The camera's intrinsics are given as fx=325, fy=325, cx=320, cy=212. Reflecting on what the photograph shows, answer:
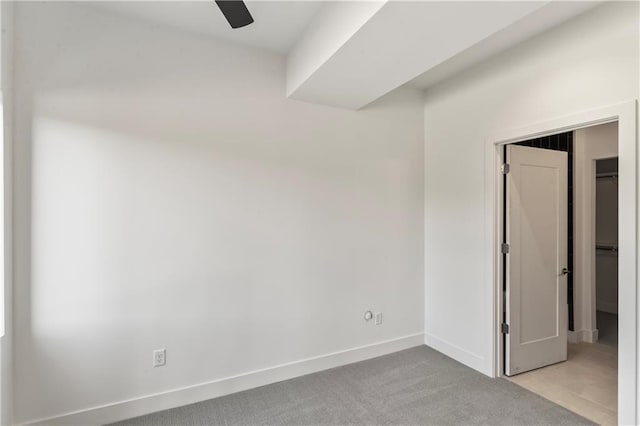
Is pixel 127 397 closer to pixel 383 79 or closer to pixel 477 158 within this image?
pixel 383 79

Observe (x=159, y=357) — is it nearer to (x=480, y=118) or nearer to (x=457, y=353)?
(x=457, y=353)

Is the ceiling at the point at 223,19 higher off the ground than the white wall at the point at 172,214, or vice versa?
the ceiling at the point at 223,19

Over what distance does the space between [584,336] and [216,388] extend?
407cm

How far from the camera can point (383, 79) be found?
2.55 metres

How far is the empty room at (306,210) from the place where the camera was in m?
2.11

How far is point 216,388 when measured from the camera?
8.66 feet

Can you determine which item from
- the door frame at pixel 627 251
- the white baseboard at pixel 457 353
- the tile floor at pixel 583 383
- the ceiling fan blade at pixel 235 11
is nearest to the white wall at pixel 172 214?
the white baseboard at pixel 457 353

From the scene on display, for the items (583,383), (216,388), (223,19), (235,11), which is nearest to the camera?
(235,11)

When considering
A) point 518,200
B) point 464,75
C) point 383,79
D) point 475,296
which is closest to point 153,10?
point 383,79

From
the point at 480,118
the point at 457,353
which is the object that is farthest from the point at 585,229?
the point at 457,353

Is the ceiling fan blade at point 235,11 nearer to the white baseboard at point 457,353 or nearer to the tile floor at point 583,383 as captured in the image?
the white baseboard at point 457,353

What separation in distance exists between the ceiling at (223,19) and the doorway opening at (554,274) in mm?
2109

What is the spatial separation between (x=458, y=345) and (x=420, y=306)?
56cm

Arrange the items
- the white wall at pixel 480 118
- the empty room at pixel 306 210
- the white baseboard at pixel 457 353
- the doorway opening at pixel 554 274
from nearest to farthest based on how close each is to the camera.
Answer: the empty room at pixel 306 210, the white wall at pixel 480 118, the doorway opening at pixel 554 274, the white baseboard at pixel 457 353
